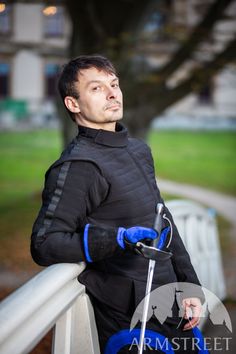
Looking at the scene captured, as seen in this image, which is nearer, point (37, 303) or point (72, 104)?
point (37, 303)

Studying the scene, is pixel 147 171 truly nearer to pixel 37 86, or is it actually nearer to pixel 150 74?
pixel 150 74

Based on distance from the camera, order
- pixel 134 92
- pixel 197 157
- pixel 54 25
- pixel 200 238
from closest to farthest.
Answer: pixel 200 238, pixel 134 92, pixel 54 25, pixel 197 157

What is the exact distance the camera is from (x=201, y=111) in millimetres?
27359

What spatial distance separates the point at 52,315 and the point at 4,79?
23.2 m

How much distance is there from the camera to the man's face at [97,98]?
211cm

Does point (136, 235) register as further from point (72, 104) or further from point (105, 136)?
point (72, 104)

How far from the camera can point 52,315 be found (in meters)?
1.72

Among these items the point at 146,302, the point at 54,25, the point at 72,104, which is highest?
the point at 54,25

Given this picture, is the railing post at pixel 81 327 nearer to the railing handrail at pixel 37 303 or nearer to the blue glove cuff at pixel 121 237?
the railing handrail at pixel 37 303

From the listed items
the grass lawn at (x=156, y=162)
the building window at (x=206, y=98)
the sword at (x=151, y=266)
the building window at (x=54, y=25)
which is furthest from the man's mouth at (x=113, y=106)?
the building window at (x=206, y=98)

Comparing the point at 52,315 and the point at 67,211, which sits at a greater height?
the point at 67,211

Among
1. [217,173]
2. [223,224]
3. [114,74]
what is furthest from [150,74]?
[217,173]

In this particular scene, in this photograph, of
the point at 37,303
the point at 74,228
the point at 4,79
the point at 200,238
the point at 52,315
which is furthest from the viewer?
the point at 4,79

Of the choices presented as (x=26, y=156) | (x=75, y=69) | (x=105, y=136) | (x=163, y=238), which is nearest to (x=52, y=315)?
(x=163, y=238)
